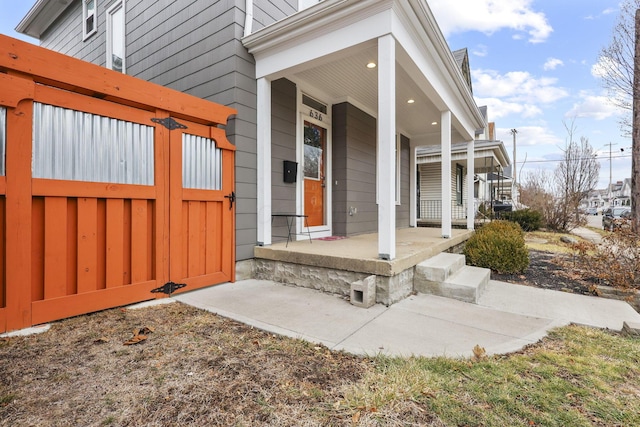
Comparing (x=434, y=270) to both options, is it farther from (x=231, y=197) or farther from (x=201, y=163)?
(x=201, y=163)

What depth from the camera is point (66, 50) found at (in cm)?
773

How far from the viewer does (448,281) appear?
3.61m

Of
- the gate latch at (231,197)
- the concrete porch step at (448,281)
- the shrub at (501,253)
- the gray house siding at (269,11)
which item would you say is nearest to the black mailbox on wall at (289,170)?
the gate latch at (231,197)

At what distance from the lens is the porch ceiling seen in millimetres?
4246

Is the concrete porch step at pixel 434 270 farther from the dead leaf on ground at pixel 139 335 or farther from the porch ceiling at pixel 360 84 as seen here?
the dead leaf on ground at pixel 139 335

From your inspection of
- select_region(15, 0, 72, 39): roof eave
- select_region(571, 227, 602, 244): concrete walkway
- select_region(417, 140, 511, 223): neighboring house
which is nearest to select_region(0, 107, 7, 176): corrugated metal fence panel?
select_region(15, 0, 72, 39): roof eave

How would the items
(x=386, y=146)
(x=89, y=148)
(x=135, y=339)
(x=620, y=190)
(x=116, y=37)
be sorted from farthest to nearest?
(x=620, y=190), (x=116, y=37), (x=386, y=146), (x=89, y=148), (x=135, y=339)

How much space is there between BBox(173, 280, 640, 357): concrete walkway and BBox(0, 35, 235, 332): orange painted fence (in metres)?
0.65

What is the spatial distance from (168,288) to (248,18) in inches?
147

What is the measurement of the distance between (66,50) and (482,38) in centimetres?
1454

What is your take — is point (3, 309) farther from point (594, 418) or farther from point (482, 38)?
point (482, 38)

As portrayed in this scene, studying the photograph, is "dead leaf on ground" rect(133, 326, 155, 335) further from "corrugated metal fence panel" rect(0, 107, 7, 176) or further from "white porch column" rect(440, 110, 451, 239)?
"white porch column" rect(440, 110, 451, 239)

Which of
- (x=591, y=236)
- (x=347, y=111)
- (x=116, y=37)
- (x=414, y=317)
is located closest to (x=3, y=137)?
(x=414, y=317)

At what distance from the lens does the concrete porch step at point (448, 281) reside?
3.39 meters
